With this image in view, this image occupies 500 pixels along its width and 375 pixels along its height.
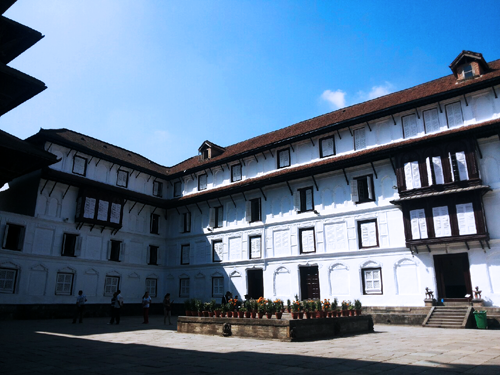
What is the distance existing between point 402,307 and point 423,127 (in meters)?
10.9

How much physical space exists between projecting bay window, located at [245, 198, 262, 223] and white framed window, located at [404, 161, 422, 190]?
11.5 m

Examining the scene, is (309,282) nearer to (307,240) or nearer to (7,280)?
(307,240)

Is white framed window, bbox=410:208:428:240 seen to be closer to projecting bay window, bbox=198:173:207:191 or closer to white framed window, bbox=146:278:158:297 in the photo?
projecting bay window, bbox=198:173:207:191

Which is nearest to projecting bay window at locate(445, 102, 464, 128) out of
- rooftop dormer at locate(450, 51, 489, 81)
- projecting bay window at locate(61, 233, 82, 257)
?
rooftop dormer at locate(450, 51, 489, 81)

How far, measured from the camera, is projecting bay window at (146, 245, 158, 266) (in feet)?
111

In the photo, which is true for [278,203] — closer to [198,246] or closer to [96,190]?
[198,246]

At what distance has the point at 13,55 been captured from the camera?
8.22 m

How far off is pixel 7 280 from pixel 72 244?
4.93 metres

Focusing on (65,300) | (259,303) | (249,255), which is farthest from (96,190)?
(259,303)

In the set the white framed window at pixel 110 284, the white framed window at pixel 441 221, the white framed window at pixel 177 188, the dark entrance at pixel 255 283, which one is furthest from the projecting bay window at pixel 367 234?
the white framed window at pixel 110 284

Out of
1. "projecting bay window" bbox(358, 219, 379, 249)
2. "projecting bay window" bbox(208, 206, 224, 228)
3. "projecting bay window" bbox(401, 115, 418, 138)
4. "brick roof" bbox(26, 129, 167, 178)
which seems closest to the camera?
"projecting bay window" bbox(401, 115, 418, 138)

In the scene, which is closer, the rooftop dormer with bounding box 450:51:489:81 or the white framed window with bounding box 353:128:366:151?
the rooftop dormer with bounding box 450:51:489:81

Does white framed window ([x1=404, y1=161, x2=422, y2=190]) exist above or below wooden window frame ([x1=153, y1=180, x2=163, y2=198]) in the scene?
below

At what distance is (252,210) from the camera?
3070 centimetres
